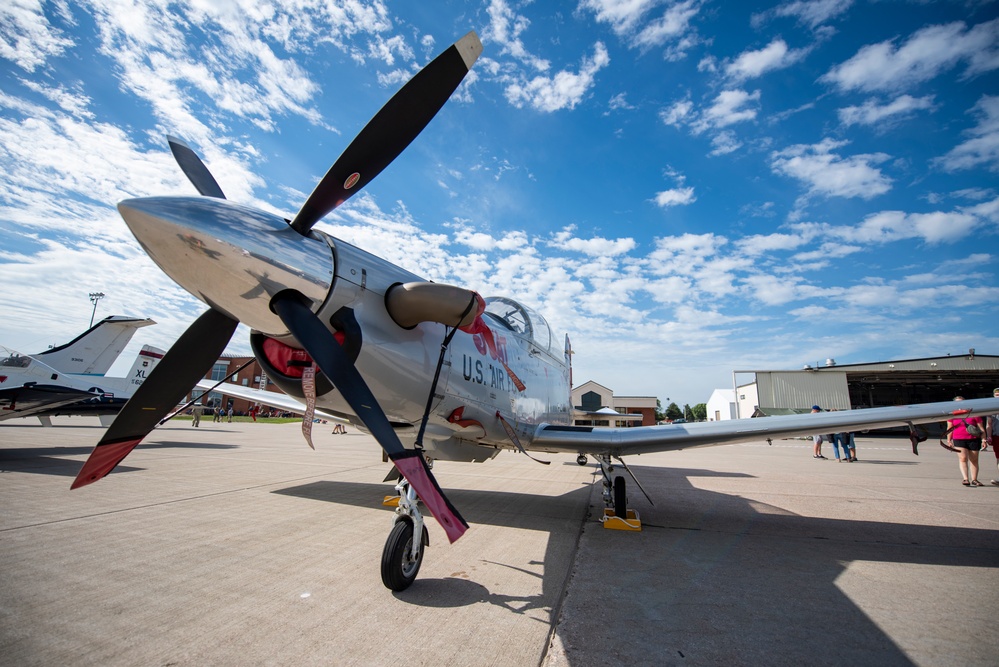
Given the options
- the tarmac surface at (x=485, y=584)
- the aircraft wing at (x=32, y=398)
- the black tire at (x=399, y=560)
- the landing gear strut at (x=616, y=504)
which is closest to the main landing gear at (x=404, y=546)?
the black tire at (x=399, y=560)

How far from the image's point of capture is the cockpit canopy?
6.31 meters

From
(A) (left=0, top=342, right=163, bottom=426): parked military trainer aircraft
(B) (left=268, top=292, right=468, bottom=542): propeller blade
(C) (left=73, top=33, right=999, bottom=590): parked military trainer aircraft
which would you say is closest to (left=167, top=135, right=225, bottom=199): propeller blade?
(C) (left=73, top=33, right=999, bottom=590): parked military trainer aircraft

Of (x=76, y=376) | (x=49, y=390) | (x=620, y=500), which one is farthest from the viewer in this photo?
(x=76, y=376)

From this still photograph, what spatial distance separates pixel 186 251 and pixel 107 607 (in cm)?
224

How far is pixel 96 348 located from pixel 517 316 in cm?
1674

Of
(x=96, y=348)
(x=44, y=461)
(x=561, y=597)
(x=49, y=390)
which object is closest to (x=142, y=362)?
(x=96, y=348)

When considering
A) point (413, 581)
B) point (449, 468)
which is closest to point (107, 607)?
point (413, 581)

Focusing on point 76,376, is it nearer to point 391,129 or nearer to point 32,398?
point 32,398

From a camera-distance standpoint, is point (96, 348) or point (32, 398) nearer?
point (32, 398)

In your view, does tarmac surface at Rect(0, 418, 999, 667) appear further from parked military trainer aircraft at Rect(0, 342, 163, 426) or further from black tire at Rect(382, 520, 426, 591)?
parked military trainer aircraft at Rect(0, 342, 163, 426)

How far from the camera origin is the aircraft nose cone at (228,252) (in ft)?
7.76

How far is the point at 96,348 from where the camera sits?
48.8 ft

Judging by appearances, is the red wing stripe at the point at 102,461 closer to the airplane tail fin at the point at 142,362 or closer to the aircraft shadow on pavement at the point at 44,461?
the aircraft shadow on pavement at the point at 44,461

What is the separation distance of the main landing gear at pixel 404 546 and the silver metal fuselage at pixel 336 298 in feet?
2.58
